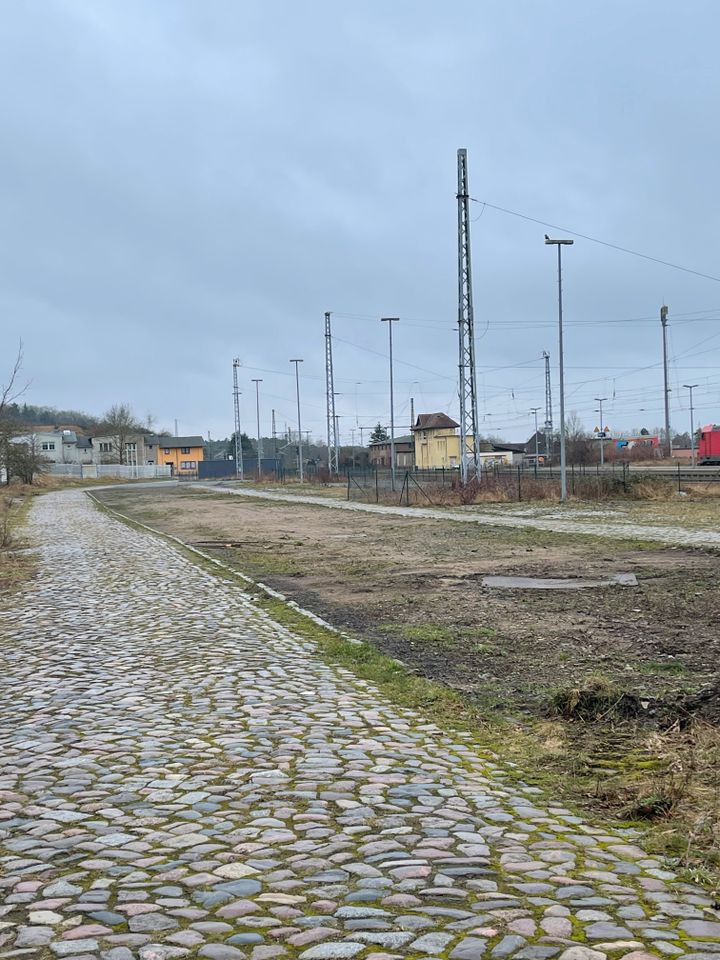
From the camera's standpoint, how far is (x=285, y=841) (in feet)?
13.8

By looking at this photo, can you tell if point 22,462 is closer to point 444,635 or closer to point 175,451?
point 444,635

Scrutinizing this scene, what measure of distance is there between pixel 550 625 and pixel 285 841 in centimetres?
635

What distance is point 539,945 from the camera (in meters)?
3.18

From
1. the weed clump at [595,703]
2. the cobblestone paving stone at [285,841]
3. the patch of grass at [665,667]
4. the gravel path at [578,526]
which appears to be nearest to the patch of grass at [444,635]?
the patch of grass at [665,667]

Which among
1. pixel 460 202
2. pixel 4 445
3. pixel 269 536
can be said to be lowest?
pixel 269 536

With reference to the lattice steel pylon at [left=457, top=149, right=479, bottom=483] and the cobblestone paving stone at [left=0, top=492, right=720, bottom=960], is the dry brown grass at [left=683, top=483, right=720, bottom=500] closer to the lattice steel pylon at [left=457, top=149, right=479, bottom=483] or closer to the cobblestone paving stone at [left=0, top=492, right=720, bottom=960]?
the lattice steel pylon at [left=457, top=149, right=479, bottom=483]

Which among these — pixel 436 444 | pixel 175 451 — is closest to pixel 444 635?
pixel 436 444

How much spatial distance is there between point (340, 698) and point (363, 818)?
2.63 meters

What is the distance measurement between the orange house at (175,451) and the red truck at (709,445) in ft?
308

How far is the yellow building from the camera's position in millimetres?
102125

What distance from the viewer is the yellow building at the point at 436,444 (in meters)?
102

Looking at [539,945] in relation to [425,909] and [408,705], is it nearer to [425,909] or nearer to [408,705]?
[425,909]

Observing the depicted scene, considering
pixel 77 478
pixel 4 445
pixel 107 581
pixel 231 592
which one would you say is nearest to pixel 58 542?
pixel 107 581

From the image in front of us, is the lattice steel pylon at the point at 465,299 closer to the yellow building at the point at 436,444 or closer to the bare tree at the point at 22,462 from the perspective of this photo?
the bare tree at the point at 22,462
